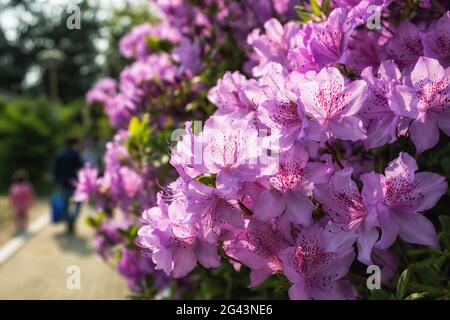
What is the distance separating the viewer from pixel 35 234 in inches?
401

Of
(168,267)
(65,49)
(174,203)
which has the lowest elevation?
(65,49)

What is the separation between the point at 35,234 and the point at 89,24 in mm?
51494

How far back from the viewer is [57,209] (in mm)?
10523

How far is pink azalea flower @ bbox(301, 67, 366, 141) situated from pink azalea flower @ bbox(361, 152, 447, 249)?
0.45ft

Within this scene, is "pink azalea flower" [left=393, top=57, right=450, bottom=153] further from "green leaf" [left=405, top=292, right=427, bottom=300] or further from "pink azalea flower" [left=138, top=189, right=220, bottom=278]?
"pink azalea flower" [left=138, top=189, right=220, bottom=278]

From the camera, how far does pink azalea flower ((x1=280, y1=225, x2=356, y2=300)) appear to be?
5.32ft

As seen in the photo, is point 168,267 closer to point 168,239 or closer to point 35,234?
point 168,239

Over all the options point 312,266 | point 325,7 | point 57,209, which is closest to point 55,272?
point 57,209

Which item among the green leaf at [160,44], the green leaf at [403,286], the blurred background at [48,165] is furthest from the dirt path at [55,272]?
the green leaf at [403,286]

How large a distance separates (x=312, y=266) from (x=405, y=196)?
12.7 inches

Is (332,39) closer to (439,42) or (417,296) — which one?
(439,42)

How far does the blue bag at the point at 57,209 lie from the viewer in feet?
34.3

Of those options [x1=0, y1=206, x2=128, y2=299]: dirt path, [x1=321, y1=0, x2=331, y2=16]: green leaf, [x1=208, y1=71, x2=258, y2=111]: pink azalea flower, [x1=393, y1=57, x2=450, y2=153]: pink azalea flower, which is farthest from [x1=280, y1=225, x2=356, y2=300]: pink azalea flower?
[x1=0, y1=206, x2=128, y2=299]: dirt path
